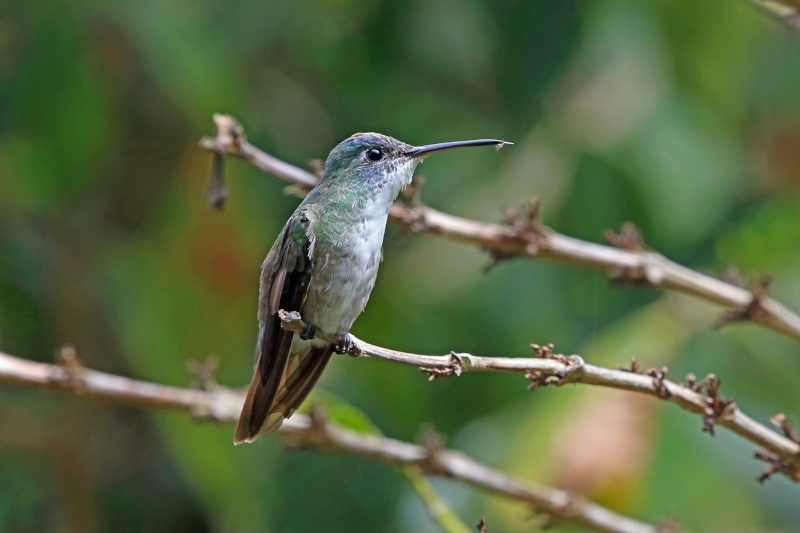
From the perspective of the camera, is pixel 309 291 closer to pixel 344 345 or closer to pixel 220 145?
pixel 344 345

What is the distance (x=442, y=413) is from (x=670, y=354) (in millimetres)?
1298

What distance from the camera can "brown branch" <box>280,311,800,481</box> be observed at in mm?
1777

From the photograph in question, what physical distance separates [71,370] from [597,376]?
5.50ft

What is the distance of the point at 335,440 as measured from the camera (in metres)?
2.87

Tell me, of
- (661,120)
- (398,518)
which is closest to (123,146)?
(398,518)

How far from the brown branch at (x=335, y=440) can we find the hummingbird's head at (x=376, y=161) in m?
0.73

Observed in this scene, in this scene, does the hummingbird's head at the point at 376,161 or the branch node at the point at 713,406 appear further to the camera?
the hummingbird's head at the point at 376,161

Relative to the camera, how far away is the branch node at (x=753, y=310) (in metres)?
2.64

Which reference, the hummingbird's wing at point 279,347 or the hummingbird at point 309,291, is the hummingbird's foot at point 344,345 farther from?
the hummingbird's wing at point 279,347

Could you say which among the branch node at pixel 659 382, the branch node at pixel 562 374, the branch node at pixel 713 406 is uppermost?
the branch node at pixel 713 406

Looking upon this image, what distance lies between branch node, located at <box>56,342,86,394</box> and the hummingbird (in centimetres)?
64

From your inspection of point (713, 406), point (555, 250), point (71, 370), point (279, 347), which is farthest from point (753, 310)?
point (71, 370)

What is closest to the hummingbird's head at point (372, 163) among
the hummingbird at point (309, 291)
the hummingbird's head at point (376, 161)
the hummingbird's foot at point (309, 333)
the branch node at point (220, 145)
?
the hummingbird's head at point (376, 161)

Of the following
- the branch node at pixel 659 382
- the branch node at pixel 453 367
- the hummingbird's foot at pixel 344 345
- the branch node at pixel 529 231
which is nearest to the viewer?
the branch node at pixel 453 367
